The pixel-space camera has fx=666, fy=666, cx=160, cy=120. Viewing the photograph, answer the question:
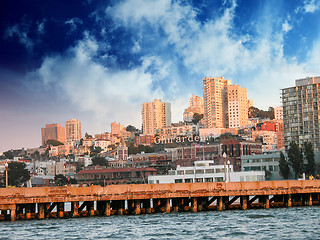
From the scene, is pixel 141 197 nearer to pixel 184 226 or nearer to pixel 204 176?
pixel 184 226

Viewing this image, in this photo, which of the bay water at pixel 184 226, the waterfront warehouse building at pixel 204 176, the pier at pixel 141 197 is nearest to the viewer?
the bay water at pixel 184 226

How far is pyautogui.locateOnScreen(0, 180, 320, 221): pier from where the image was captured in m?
75.3

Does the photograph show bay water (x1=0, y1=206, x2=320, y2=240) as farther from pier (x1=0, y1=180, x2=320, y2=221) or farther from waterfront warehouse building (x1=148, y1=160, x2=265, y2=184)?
waterfront warehouse building (x1=148, y1=160, x2=265, y2=184)

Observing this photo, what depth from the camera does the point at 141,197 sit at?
76.5m

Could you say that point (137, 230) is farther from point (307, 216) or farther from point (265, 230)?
point (307, 216)

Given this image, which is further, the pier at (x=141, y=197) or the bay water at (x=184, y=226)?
the pier at (x=141, y=197)

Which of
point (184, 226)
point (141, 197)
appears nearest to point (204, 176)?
point (141, 197)

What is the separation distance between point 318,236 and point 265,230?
18.8 feet

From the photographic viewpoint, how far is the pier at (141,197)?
7531 centimetres

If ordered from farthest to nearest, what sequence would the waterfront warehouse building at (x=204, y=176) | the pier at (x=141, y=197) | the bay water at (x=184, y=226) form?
the waterfront warehouse building at (x=204, y=176)
the pier at (x=141, y=197)
the bay water at (x=184, y=226)

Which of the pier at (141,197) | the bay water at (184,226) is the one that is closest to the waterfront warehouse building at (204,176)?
the pier at (141,197)

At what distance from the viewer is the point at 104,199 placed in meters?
75.3

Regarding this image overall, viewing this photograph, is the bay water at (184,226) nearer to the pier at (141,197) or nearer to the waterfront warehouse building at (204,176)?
the pier at (141,197)

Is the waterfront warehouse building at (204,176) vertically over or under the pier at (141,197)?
over
